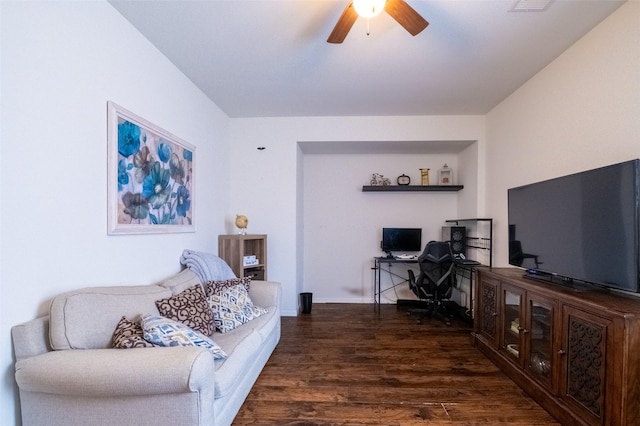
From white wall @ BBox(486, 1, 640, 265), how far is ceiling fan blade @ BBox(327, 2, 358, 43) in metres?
1.75

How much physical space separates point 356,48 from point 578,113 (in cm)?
180

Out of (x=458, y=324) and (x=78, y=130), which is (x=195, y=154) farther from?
(x=458, y=324)

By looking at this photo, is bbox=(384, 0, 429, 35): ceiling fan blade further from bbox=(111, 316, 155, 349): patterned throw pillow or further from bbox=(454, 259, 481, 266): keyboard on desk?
bbox=(454, 259, 481, 266): keyboard on desk

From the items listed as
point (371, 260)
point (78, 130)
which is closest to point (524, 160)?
point (371, 260)

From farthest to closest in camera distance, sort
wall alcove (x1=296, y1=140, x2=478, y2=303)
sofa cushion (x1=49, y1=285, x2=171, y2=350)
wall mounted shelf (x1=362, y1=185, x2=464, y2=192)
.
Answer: wall alcove (x1=296, y1=140, x2=478, y2=303) < wall mounted shelf (x1=362, y1=185, x2=464, y2=192) < sofa cushion (x1=49, y1=285, x2=171, y2=350)

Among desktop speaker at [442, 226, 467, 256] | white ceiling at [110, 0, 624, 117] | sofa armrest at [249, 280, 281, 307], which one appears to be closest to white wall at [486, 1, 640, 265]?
white ceiling at [110, 0, 624, 117]

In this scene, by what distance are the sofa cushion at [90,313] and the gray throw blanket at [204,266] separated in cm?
75

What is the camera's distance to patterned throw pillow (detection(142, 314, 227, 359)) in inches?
57.4

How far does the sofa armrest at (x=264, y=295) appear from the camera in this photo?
104 inches

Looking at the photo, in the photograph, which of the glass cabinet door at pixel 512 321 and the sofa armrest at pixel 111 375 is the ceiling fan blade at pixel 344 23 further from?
the glass cabinet door at pixel 512 321

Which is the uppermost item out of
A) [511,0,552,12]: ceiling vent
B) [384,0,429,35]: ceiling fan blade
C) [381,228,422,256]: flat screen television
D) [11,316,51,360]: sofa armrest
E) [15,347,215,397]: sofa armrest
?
[511,0,552,12]: ceiling vent

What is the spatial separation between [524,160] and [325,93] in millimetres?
2178

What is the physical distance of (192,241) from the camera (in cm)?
281

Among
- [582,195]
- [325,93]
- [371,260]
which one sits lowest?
[371,260]
